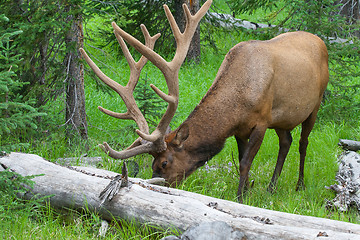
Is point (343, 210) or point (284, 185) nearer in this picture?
point (343, 210)

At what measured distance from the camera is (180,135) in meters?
5.85

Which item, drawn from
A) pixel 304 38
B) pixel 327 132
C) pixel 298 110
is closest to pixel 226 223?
pixel 298 110

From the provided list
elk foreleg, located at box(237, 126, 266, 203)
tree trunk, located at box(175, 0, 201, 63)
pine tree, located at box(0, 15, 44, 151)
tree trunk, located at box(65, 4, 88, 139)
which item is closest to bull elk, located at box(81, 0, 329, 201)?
elk foreleg, located at box(237, 126, 266, 203)

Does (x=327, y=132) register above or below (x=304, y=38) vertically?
below

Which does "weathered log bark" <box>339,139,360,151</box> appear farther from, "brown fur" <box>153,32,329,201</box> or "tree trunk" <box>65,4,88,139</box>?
"tree trunk" <box>65,4,88,139</box>

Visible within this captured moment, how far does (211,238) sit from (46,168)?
2.28 metres

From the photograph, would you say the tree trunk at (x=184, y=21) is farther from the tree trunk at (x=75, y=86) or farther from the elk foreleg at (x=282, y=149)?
the elk foreleg at (x=282, y=149)

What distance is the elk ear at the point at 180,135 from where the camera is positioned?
583cm

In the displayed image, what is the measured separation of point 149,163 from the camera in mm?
6957

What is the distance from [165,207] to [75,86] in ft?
12.3

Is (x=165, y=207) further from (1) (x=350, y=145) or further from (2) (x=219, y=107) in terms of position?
(1) (x=350, y=145)

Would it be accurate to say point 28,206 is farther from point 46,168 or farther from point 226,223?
point 226,223

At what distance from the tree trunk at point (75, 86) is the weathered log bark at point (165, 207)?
2171 millimetres

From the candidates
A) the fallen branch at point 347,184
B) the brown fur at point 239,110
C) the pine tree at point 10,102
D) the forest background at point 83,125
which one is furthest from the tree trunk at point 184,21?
the pine tree at point 10,102
